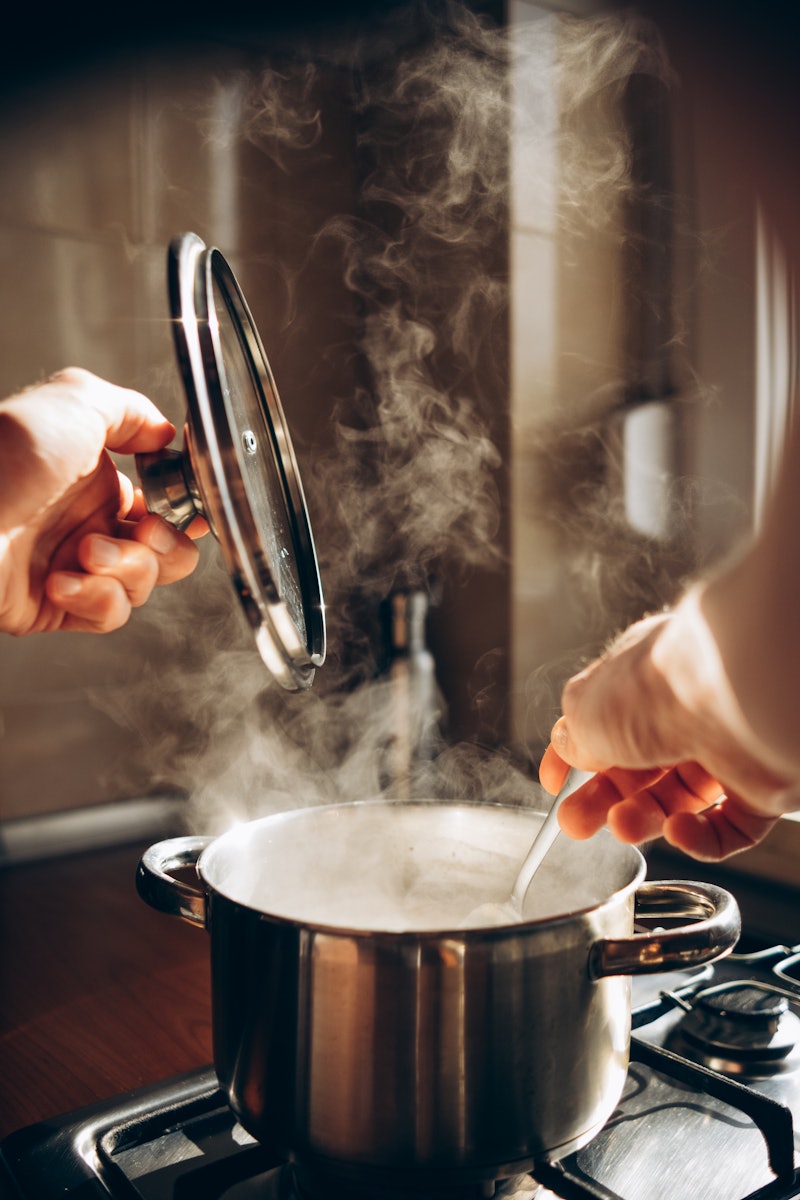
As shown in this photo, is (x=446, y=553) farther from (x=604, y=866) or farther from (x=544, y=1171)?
(x=544, y=1171)

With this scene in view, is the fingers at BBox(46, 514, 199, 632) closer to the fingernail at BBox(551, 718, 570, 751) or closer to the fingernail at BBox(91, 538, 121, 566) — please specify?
the fingernail at BBox(91, 538, 121, 566)

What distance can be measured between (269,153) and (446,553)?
0.67 metres

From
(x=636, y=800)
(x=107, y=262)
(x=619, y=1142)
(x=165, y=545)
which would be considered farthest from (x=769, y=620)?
A: (x=107, y=262)

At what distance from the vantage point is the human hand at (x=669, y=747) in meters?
0.47

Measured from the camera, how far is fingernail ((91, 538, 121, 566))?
688mm

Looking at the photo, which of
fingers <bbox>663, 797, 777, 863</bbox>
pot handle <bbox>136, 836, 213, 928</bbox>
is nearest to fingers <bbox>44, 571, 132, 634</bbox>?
pot handle <bbox>136, 836, 213, 928</bbox>

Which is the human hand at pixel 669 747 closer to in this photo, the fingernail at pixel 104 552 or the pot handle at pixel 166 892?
the pot handle at pixel 166 892

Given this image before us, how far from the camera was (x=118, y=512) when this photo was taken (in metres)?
0.78

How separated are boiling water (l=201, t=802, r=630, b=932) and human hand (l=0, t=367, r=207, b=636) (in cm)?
22

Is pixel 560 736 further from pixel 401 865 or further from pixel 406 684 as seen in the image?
pixel 406 684

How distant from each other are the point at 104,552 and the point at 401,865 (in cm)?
33

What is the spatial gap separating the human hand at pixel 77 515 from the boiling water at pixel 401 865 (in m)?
0.22

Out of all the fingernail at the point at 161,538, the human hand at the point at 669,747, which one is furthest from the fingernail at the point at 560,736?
the fingernail at the point at 161,538

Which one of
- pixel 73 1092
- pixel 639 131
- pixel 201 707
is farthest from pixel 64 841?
pixel 639 131
